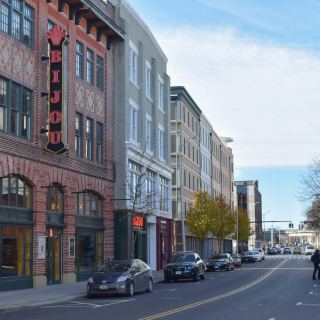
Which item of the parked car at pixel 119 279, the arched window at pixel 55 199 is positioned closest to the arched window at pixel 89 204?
the arched window at pixel 55 199

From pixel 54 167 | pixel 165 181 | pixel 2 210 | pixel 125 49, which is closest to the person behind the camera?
pixel 2 210

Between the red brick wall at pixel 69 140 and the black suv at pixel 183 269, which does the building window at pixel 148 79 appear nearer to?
the red brick wall at pixel 69 140

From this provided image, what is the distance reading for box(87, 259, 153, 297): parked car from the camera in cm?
2066

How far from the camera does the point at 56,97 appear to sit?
976 inches

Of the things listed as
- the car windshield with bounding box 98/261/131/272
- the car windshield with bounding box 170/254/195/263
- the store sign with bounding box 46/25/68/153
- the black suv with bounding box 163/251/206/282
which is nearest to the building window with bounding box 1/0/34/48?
the store sign with bounding box 46/25/68/153

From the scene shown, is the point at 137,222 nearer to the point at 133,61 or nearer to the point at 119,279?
the point at 133,61

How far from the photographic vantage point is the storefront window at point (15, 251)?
22078 millimetres

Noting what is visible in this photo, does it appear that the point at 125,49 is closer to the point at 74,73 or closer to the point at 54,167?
the point at 74,73

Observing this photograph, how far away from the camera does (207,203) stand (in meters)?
52.0

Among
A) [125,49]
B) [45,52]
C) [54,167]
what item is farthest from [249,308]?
[125,49]

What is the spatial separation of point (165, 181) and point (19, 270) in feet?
75.1

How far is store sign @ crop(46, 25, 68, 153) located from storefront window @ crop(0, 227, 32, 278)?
3.98m

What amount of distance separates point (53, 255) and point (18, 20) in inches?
429

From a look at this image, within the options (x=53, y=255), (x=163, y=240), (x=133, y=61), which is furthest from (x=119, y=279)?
(x=163, y=240)
